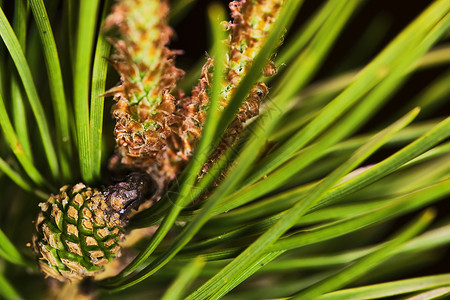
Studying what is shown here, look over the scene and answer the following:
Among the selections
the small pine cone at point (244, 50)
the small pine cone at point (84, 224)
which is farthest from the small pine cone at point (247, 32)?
the small pine cone at point (84, 224)

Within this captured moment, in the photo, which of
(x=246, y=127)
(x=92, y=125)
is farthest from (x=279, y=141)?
(x=92, y=125)

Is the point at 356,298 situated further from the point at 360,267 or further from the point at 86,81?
the point at 86,81

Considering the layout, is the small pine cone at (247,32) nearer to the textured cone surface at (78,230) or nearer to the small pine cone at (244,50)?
the small pine cone at (244,50)

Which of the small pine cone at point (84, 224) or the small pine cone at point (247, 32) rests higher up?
the small pine cone at point (247, 32)

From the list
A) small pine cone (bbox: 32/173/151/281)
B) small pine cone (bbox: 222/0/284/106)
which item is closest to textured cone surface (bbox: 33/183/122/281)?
small pine cone (bbox: 32/173/151/281)

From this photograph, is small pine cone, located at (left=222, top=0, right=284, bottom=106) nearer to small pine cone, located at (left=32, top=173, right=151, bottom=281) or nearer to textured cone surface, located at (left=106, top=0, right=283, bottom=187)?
textured cone surface, located at (left=106, top=0, right=283, bottom=187)
